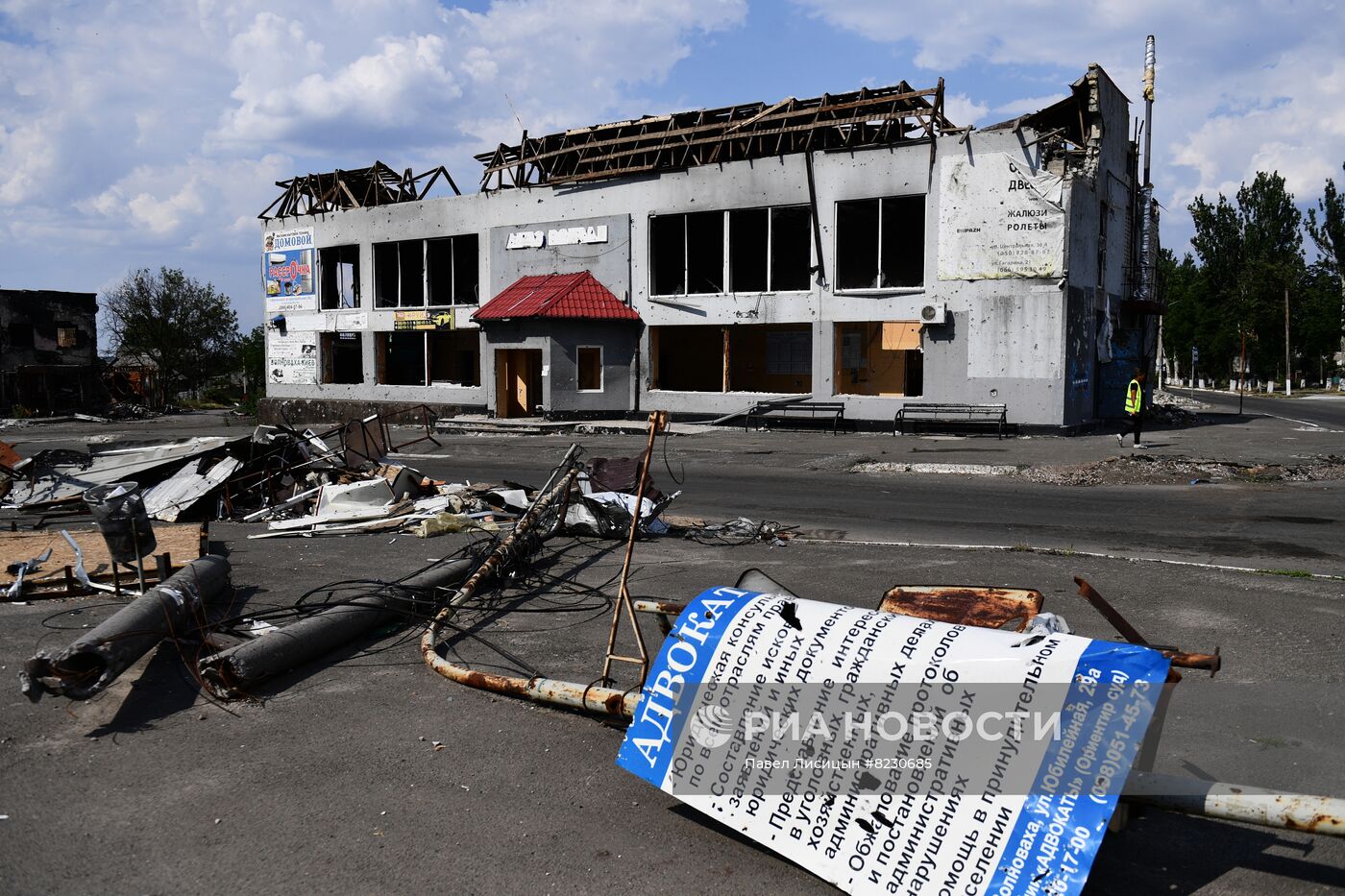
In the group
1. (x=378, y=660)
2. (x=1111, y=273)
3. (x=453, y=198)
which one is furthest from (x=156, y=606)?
(x=453, y=198)

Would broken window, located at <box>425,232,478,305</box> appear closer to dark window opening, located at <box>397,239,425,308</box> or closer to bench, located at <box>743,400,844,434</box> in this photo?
dark window opening, located at <box>397,239,425,308</box>

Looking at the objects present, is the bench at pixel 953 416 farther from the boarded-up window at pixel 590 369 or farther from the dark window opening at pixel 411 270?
the dark window opening at pixel 411 270

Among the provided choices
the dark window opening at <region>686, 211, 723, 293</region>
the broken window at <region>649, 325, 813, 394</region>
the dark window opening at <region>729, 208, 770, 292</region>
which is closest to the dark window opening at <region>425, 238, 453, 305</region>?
the broken window at <region>649, 325, 813, 394</region>

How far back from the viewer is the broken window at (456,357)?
41.3m

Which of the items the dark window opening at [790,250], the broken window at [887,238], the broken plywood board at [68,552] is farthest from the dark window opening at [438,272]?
the broken plywood board at [68,552]

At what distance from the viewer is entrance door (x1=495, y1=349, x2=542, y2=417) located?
33344 mm

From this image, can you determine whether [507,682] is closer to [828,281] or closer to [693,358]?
[828,281]

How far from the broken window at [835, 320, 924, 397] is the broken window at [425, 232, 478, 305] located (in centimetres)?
1401

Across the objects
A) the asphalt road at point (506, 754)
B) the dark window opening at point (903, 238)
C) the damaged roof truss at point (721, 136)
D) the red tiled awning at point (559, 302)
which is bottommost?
the asphalt road at point (506, 754)

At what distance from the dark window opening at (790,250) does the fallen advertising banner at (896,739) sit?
2600cm

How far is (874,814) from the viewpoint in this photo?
136 inches

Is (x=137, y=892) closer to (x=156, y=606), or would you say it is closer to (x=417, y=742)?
(x=417, y=742)

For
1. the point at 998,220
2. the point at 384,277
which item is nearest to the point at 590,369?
the point at 384,277

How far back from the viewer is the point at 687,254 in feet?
100
